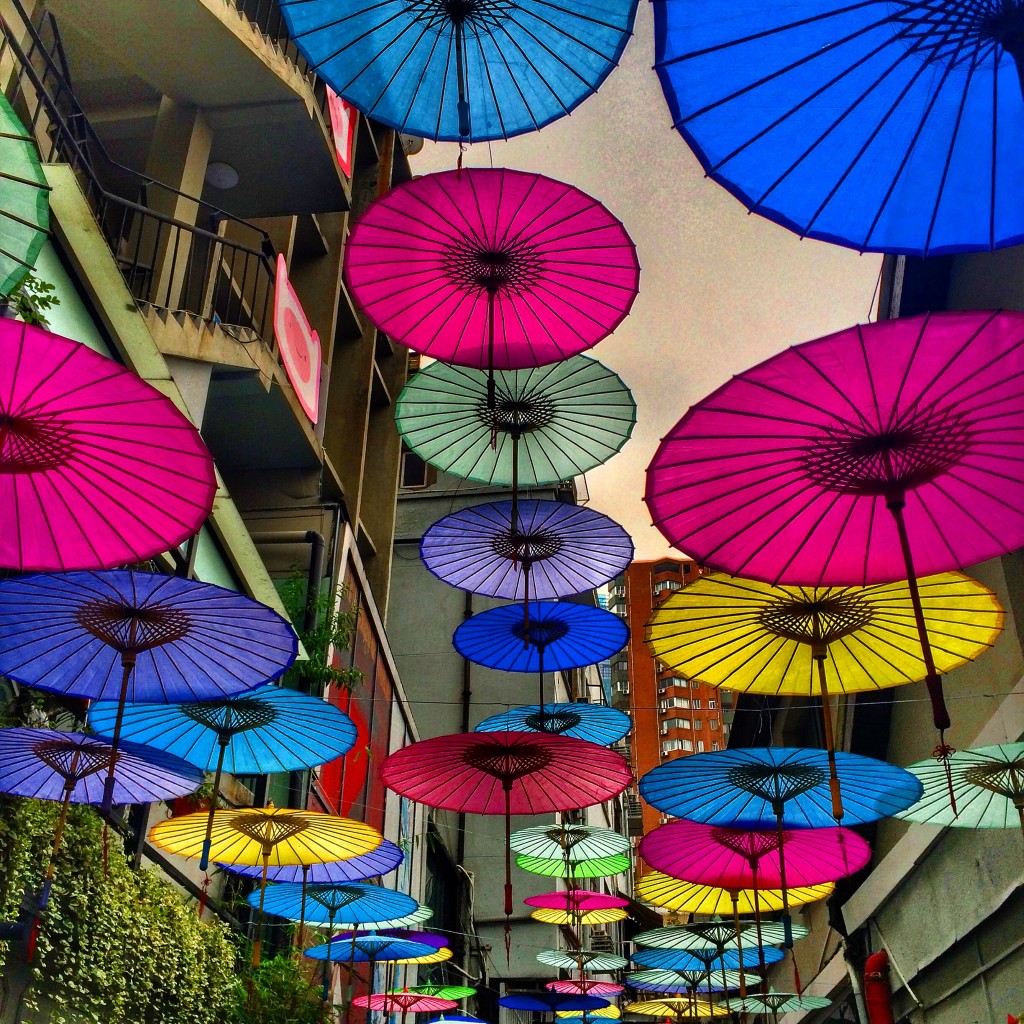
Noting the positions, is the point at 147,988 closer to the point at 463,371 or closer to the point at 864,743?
the point at 463,371

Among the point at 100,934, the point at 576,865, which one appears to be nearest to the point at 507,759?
the point at 100,934

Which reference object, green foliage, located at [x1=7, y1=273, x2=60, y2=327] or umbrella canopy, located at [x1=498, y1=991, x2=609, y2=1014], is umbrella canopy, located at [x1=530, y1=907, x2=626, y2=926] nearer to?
umbrella canopy, located at [x1=498, y1=991, x2=609, y2=1014]

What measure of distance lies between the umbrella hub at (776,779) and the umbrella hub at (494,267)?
4.42 metres

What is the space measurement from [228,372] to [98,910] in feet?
18.9

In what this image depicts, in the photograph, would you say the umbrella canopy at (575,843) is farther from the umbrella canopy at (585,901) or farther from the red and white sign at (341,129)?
the red and white sign at (341,129)

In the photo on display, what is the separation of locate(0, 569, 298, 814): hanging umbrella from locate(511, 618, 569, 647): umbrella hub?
13.8 ft

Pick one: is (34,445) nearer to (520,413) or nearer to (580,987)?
(520,413)

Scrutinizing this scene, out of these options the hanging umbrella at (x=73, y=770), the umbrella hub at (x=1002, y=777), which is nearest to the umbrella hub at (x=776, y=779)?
the umbrella hub at (x=1002, y=777)

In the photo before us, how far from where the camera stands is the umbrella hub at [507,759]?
28.4 ft

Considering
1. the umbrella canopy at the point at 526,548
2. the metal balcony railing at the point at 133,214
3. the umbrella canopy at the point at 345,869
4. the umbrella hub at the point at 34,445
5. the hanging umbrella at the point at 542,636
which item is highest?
the metal balcony railing at the point at 133,214

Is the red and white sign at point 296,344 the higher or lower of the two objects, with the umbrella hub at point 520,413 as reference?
higher

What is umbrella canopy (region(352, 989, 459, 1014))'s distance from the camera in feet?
42.9

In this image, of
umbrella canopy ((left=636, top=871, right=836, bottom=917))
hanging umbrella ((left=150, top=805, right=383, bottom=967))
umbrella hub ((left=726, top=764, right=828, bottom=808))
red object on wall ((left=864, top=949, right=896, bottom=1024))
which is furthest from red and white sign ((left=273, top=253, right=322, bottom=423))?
red object on wall ((left=864, top=949, right=896, bottom=1024))

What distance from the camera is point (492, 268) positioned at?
7453 mm
